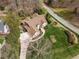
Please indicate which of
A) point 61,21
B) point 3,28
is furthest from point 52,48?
point 3,28

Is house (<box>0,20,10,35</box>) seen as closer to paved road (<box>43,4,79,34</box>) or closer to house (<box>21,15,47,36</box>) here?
house (<box>21,15,47,36</box>)

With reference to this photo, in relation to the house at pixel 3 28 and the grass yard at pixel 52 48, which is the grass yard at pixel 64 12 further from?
the house at pixel 3 28

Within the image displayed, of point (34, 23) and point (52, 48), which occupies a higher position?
point (34, 23)

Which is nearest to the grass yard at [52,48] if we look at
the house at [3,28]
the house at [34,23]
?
the house at [34,23]

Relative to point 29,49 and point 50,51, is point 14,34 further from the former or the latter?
point 50,51

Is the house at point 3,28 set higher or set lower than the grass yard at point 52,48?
higher

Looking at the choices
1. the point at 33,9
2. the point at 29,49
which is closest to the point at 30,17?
the point at 33,9

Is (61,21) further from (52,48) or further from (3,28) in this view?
(3,28)

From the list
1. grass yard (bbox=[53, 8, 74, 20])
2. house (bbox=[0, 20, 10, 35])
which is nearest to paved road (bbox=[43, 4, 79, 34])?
grass yard (bbox=[53, 8, 74, 20])

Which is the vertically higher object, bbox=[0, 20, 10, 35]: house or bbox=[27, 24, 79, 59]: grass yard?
bbox=[0, 20, 10, 35]: house
